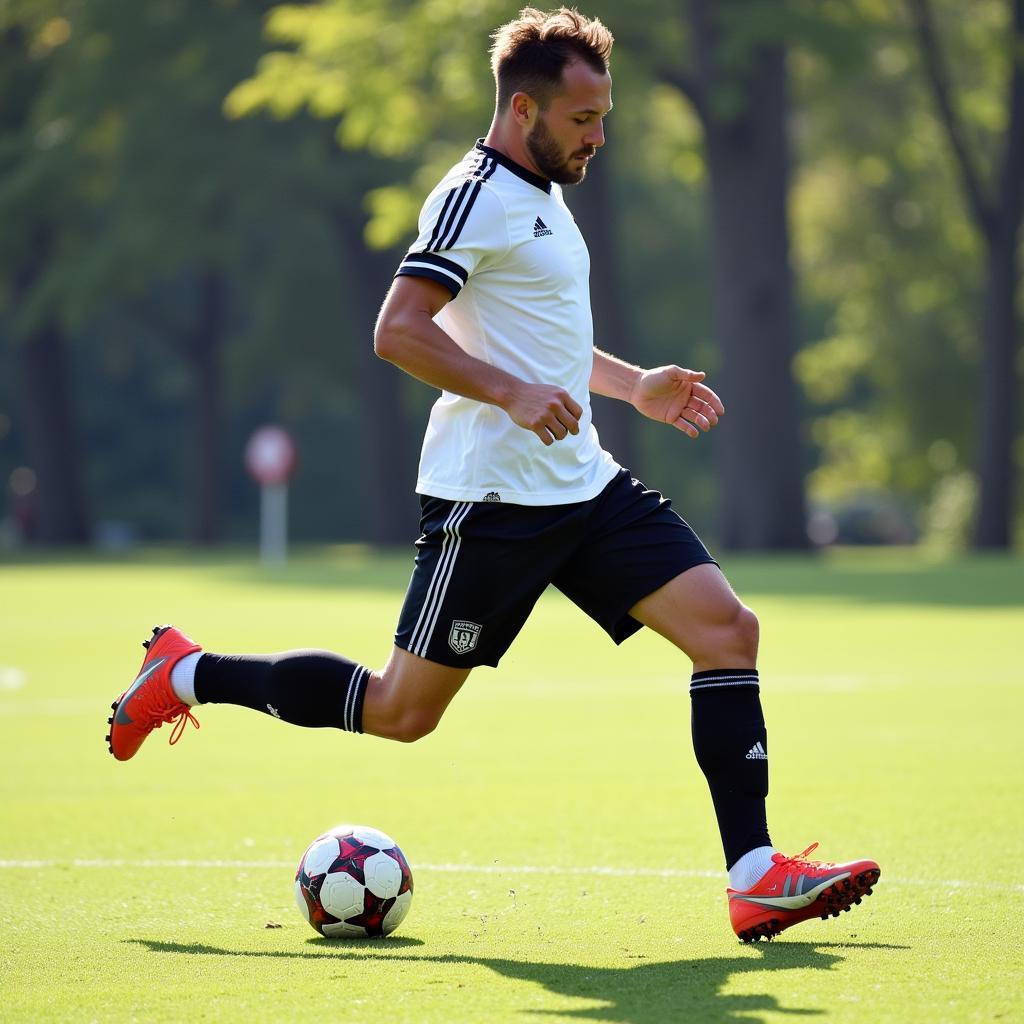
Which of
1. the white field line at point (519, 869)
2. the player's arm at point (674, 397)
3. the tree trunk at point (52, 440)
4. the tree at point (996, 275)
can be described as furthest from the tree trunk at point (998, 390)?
the player's arm at point (674, 397)

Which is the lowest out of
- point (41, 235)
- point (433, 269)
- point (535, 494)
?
point (535, 494)

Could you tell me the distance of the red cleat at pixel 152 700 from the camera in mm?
6242

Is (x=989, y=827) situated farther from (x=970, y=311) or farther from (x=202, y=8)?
(x=970, y=311)

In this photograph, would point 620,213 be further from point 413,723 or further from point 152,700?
point 413,723

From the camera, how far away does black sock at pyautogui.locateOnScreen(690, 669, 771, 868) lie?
18.5 ft

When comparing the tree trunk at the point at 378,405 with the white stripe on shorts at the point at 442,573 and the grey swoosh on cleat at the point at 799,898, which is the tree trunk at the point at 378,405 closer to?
the white stripe on shorts at the point at 442,573

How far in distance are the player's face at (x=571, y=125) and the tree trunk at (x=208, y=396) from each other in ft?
140

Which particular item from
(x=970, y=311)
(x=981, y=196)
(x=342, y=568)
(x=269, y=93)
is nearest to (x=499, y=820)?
(x=342, y=568)

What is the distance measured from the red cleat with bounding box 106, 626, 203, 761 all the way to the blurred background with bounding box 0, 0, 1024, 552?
23.6 m

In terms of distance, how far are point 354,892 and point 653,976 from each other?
1004 mm

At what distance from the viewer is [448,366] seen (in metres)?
5.36

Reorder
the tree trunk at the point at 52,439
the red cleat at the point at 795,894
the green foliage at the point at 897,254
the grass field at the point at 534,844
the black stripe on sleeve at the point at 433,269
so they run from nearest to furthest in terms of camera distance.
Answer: the grass field at the point at 534,844 → the red cleat at the point at 795,894 → the black stripe on sleeve at the point at 433,269 → the green foliage at the point at 897,254 → the tree trunk at the point at 52,439

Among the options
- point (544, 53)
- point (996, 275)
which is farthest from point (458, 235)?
point (996, 275)

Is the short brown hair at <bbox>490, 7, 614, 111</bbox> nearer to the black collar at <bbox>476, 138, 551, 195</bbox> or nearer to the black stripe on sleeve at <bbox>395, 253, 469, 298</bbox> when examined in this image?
the black collar at <bbox>476, 138, 551, 195</bbox>
